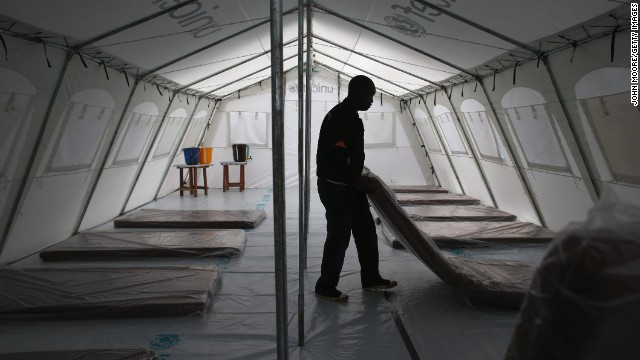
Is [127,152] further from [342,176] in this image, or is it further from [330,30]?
[342,176]

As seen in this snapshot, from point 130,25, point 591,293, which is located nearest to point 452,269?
point 591,293

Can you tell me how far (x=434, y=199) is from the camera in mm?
7699

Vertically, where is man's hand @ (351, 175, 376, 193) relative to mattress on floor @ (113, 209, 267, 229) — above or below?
below

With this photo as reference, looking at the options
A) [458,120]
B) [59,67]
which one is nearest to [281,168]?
[59,67]

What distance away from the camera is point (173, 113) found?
24.8 ft

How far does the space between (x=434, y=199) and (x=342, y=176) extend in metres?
5.02

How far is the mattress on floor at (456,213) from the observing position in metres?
6.14

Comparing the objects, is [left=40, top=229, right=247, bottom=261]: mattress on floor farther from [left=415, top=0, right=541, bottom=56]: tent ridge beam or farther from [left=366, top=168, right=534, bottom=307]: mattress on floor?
[left=415, top=0, right=541, bottom=56]: tent ridge beam

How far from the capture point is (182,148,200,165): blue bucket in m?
8.61

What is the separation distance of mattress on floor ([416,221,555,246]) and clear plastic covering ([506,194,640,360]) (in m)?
3.31

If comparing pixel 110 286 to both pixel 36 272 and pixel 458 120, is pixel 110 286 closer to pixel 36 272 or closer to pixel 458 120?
pixel 36 272

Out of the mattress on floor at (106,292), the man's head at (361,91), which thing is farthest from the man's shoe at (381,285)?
the man's head at (361,91)

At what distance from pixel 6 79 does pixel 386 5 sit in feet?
11.2

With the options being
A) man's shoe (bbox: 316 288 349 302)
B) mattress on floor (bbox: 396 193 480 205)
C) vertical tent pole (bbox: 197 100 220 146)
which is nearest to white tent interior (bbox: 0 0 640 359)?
man's shoe (bbox: 316 288 349 302)
